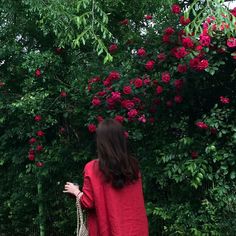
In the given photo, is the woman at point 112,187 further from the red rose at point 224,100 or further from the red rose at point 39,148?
the red rose at point 39,148

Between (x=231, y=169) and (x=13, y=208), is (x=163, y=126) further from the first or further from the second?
(x=13, y=208)

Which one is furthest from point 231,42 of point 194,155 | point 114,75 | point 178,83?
point 114,75

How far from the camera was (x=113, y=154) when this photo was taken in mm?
3469

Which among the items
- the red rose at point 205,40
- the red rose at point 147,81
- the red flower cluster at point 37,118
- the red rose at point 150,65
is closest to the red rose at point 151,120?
the red rose at point 147,81

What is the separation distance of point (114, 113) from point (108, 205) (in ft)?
6.94

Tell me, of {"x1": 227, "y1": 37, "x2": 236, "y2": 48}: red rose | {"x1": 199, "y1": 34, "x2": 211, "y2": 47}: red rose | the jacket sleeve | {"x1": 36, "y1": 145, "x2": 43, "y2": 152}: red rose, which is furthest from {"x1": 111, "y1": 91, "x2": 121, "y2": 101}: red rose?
the jacket sleeve

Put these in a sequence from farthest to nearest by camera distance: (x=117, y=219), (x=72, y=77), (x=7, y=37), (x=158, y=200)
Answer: (x=7, y=37) → (x=72, y=77) → (x=158, y=200) → (x=117, y=219)

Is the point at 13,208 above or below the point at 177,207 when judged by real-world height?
above

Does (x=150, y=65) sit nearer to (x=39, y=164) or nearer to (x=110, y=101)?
(x=110, y=101)

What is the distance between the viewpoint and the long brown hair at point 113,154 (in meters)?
3.47

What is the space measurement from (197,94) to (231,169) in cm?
87

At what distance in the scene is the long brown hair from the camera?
3.47m

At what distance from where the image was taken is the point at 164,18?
6.14 metres

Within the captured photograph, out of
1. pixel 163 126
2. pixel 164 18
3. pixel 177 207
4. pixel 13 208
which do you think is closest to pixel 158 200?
pixel 177 207
